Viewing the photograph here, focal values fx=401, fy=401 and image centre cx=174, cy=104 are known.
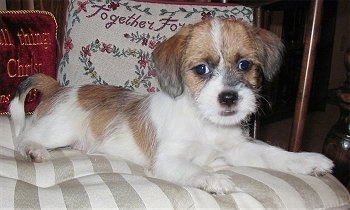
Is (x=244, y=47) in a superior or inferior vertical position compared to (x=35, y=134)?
superior

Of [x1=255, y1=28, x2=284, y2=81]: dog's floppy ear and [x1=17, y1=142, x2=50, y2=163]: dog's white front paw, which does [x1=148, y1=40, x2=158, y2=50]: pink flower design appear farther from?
[x1=17, y1=142, x2=50, y2=163]: dog's white front paw

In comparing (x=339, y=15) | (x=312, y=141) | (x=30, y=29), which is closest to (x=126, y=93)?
(x=30, y=29)

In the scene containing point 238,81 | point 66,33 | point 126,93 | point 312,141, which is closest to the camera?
point 238,81

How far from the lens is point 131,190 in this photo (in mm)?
1021

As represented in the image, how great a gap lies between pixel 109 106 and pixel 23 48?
51 cm

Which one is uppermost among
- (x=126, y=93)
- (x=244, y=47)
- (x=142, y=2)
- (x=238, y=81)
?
(x=142, y=2)

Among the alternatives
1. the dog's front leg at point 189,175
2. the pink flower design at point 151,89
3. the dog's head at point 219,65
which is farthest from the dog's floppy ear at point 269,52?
the pink flower design at point 151,89

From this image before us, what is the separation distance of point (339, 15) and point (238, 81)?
366 cm

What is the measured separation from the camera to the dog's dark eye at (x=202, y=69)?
1393mm

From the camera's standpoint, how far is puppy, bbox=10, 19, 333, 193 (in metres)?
1.33

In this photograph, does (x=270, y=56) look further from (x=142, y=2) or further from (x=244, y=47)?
(x=142, y=2)

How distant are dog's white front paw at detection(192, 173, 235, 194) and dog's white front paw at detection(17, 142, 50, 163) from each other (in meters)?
0.59

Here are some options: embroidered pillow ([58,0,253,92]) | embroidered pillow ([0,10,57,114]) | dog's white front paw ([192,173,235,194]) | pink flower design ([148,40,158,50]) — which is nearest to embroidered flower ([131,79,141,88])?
embroidered pillow ([58,0,253,92])

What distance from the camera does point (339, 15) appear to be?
4.50m
